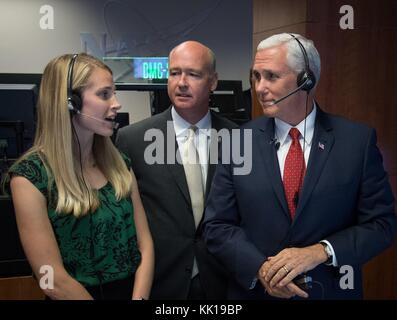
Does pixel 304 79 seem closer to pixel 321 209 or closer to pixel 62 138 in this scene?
pixel 321 209

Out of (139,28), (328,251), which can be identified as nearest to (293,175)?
(328,251)

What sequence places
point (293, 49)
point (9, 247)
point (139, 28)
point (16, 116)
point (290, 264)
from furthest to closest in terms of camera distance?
point (139, 28)
point (16, 116)
point (9, 247)
point (293, 49)
point (290, 264)

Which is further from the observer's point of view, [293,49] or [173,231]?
[173,231]

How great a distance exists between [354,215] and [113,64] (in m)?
3.96

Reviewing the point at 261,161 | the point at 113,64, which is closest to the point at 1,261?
the point at 261,161

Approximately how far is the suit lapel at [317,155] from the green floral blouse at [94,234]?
0.45 metres

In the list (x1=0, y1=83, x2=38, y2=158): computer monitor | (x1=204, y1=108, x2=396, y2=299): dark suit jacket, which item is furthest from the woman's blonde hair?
(x1=0, y1=83, x2=38, y2=158): computer monitor

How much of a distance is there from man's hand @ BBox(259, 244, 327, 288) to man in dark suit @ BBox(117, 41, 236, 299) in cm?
32

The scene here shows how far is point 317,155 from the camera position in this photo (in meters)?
1.12

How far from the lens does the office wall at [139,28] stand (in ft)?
14.2

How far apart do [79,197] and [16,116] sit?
3.08ft

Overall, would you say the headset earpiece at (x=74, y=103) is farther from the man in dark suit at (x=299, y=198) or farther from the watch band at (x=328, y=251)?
the watch band at (x=328, y=251)
